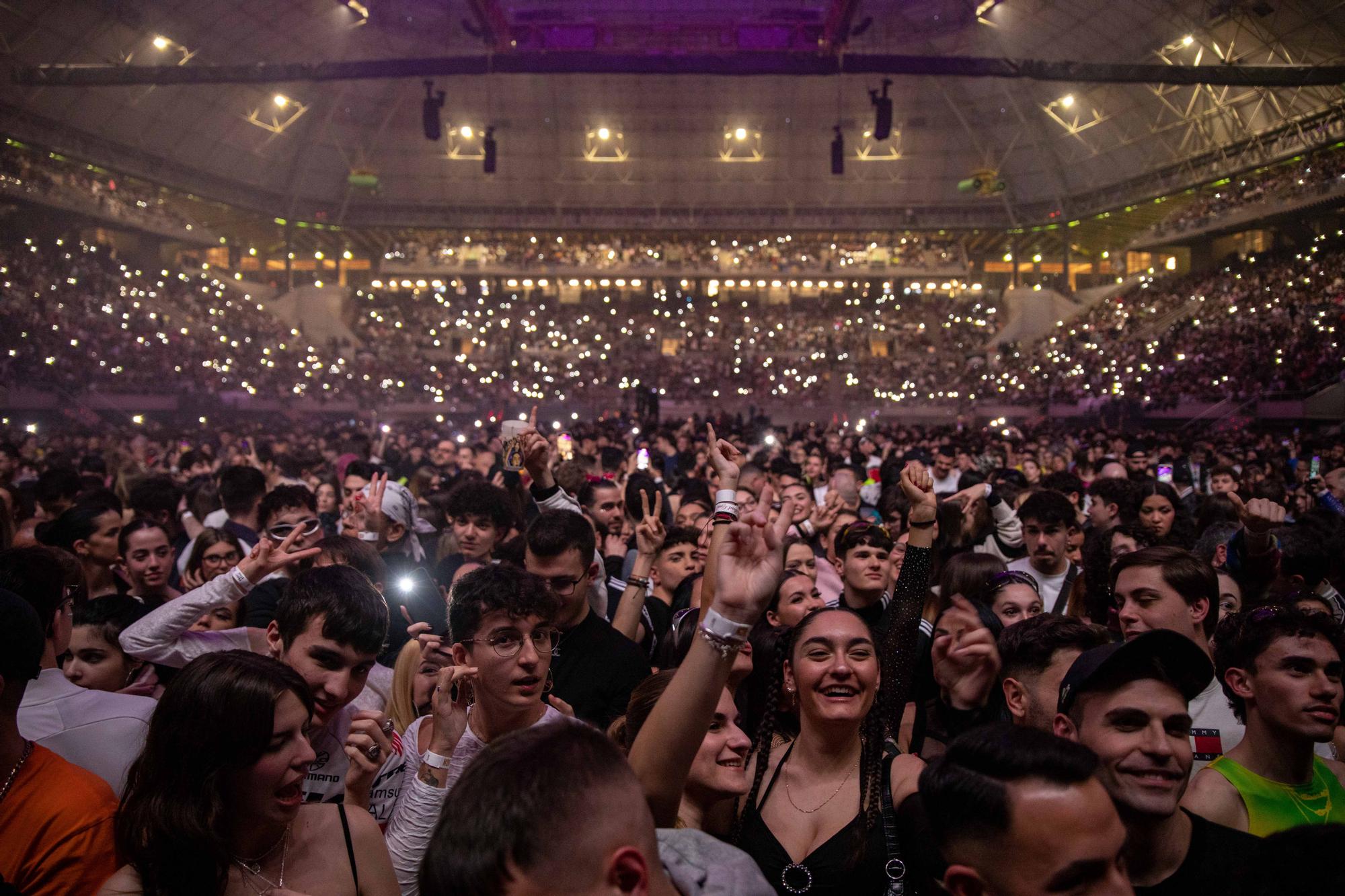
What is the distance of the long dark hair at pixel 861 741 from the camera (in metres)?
2.23

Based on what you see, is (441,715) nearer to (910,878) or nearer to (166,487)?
(910,878)

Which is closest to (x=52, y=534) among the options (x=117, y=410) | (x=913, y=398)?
(x=117, y=410)

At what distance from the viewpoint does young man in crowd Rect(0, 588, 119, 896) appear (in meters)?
1.86

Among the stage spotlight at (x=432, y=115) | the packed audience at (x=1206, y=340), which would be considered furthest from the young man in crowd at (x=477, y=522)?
the packed audience at (x=1206, y=340)

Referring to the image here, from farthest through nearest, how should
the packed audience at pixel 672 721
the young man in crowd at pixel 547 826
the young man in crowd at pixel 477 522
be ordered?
the young man in crowd at pixel 477 522, the packed audience at pixel 672 721, the young man in crowd at pixel 547 826

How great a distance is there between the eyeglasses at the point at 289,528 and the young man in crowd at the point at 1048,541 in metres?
3.72

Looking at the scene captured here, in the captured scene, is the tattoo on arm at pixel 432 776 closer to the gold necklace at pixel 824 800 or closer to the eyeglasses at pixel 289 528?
the gold necklace at pixel 824 800

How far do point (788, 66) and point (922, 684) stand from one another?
16126mm

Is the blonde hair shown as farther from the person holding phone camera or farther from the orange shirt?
the orange shirt

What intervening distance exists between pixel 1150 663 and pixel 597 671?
1878 mm

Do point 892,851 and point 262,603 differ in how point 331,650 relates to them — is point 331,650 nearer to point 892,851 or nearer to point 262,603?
point 262,603

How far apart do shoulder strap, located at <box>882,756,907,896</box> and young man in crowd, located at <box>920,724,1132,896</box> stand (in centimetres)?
47

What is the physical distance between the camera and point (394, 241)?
137 ft

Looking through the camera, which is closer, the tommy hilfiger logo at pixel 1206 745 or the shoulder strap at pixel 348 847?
the shoulder strap at pixel 348 847
